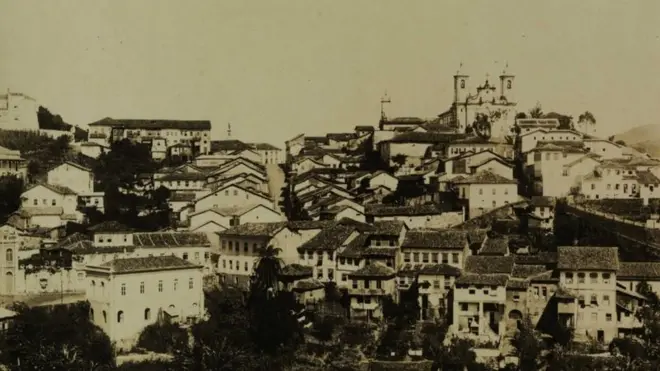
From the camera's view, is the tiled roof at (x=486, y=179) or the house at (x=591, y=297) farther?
the tiled roof at (x=486, y=179)

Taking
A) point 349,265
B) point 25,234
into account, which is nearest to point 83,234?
point 25,234

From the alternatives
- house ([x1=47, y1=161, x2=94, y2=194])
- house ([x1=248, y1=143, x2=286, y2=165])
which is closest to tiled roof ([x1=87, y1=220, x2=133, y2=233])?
house ([x1=47, y1=161, x2=94, y2=194])

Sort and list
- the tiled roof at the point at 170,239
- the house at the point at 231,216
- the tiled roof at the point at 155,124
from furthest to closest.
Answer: the tiled roof at the point at 155,124 → the house at the point at 231,216 → the tiled roof at the point at 170,239

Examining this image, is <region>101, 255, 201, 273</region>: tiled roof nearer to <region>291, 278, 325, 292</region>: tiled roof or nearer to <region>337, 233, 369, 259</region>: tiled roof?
<region>291, 278, 325, 292</region>: tiled roof

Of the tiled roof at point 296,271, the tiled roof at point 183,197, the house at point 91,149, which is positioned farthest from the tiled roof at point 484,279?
the house at point 91,149

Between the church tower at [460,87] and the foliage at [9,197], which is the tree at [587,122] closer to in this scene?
the church tower at [460,87]
